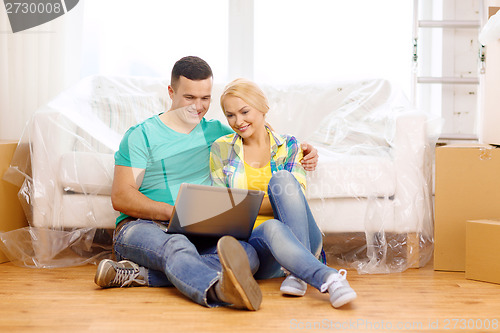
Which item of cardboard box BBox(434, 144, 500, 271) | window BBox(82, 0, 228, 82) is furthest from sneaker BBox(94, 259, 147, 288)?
window BBox(82, 0, 228, 82)

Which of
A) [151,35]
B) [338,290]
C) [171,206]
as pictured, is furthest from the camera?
[151,35]

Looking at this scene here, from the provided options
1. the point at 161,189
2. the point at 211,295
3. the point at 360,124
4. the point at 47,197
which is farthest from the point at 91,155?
the point at 360,124

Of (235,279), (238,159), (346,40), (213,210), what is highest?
(346,40)

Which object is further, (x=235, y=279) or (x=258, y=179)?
(x=258, y=179)

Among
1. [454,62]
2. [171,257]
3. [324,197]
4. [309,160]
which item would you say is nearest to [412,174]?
[324,197]

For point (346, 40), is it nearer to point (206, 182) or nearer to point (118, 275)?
point (206, 182)

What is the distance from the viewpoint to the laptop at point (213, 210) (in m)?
1.44

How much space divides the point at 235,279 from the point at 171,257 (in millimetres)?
245

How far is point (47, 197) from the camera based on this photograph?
1.95 metres

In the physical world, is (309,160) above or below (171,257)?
above

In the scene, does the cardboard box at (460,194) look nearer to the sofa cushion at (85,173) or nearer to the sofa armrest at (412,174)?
the sofa armrest at (412,174)

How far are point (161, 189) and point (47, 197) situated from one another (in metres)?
0.50

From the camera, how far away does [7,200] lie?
202cm

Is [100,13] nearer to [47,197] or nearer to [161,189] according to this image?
[47,197]
